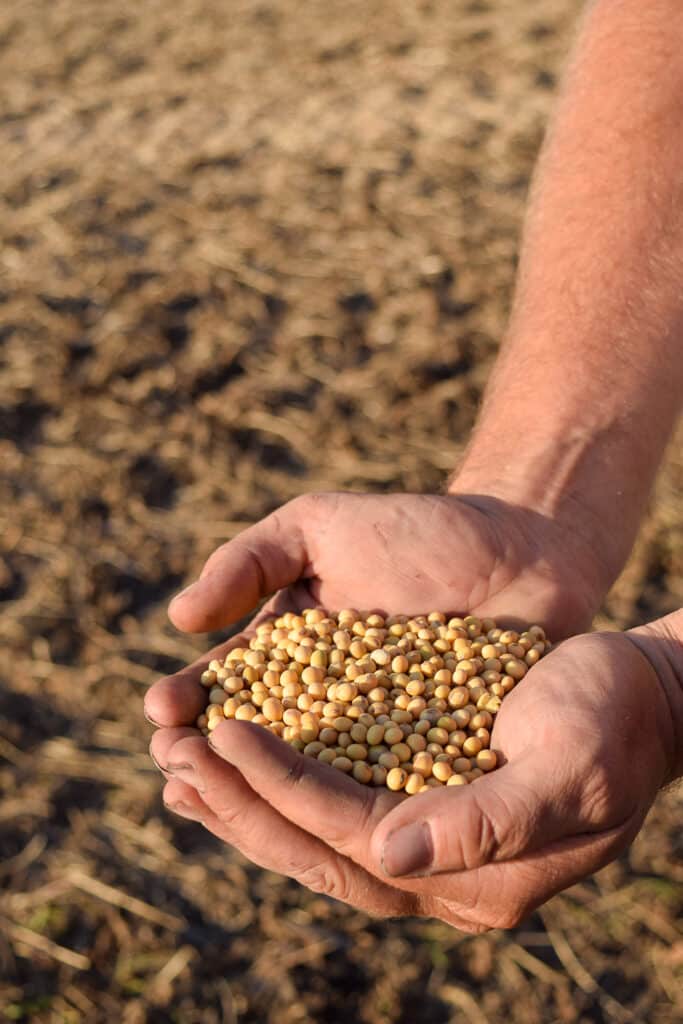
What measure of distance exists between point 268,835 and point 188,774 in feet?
0.53

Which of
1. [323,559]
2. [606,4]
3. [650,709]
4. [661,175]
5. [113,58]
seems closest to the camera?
[650,709]

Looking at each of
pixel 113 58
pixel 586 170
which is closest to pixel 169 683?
pixel 586 170

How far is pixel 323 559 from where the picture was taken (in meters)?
2.51

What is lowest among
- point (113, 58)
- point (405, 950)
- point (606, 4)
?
point (405, 950)

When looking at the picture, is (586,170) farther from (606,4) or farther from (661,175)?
(606,4)

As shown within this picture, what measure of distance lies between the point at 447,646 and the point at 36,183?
14.7ft

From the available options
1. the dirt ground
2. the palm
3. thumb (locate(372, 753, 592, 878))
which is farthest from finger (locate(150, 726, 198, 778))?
the dirt ground

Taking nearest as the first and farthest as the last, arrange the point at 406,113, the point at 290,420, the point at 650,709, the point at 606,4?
the point at 650,709, the point at 606,4, the point at 290,420, the point at 406,113

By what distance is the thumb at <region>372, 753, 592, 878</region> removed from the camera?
178cm

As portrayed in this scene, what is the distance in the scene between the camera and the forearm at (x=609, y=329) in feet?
8.78

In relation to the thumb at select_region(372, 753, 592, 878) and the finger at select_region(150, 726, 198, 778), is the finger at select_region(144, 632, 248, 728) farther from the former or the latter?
the thumb at select_region(372, 753, 592, 878)

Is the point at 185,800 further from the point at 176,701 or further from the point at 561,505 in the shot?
the point at 561,505

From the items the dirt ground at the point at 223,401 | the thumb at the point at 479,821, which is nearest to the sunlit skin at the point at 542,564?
the thumb at the point at 479,821

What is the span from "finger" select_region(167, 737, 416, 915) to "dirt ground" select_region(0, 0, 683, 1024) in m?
1.20
